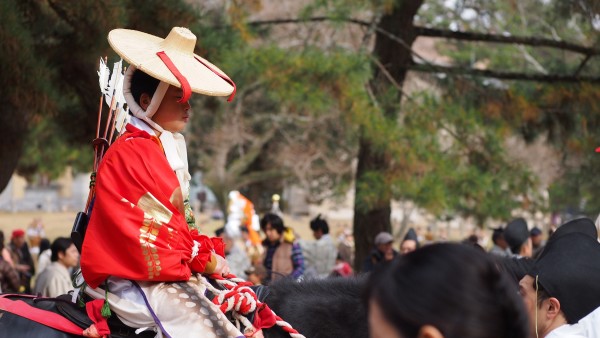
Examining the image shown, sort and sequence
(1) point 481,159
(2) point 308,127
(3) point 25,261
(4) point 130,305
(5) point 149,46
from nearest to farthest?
(4) point 130,305, (5) point 149,46, (1) point 481,159, (3) point 25,261, (2) point 308,127

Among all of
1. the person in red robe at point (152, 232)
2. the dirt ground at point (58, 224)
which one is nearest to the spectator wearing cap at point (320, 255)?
the person in red robe at point (152, 232)

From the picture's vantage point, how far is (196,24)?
908 cm

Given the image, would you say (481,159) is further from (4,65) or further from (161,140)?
(161,140)

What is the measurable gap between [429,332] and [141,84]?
281 cm

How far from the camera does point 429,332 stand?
1.71 m

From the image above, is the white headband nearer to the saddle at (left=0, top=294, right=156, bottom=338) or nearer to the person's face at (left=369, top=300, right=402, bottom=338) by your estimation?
the saddle at (left=0, top=294, right=156, bottom=338)

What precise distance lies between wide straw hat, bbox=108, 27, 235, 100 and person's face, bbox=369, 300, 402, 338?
2367 millimetres

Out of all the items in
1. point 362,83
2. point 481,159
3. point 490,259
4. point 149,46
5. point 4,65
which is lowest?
point 481,159

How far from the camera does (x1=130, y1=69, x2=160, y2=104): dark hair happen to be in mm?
4219

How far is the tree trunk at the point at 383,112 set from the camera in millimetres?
10891

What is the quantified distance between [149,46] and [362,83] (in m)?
6.34

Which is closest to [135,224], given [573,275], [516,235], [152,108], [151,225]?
[151,225]

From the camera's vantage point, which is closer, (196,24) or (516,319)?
(516,319)

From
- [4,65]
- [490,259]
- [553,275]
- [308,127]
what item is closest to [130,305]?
[553,275]
